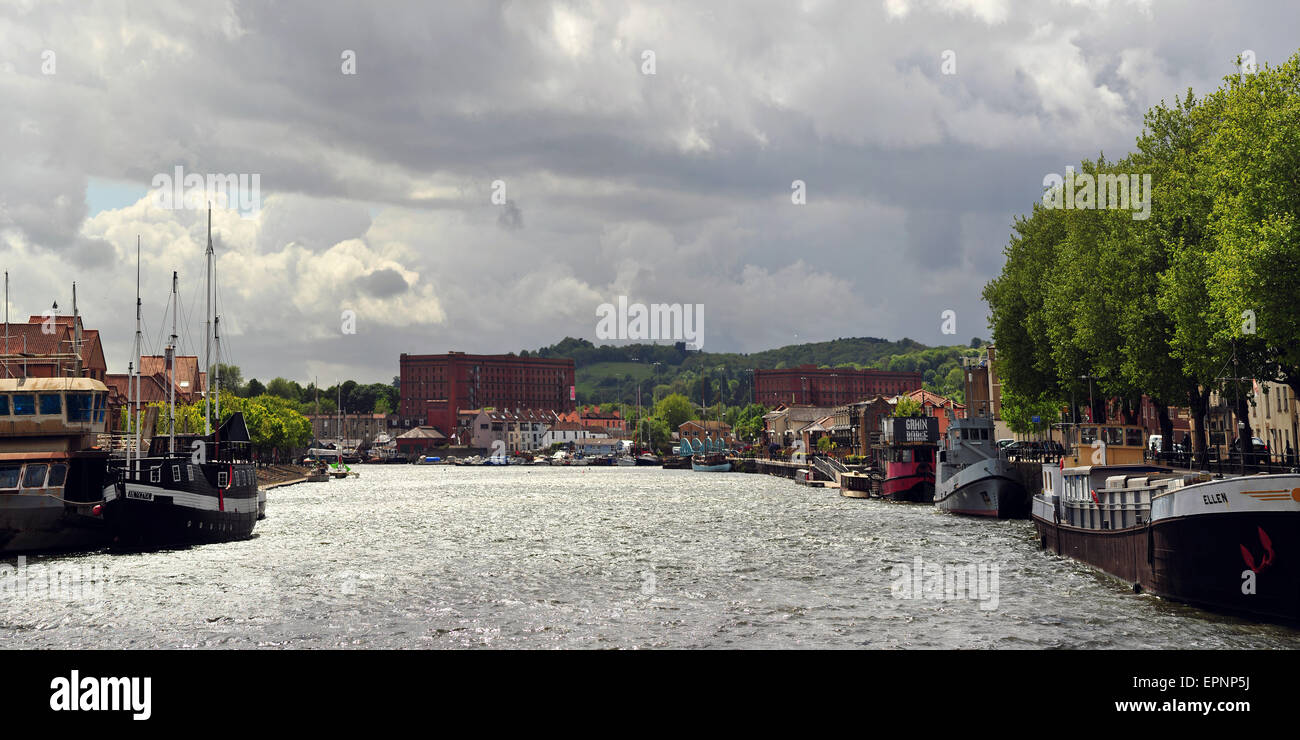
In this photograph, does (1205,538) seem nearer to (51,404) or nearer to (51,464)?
(51,464)

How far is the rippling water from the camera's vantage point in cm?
3312

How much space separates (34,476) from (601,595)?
114 ft

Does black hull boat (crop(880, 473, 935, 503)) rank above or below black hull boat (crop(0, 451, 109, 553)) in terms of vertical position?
below

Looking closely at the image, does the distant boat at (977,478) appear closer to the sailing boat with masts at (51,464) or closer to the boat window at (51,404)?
the sailing boat with masts at (51,464)

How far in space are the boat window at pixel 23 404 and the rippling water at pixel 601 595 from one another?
1002 cm

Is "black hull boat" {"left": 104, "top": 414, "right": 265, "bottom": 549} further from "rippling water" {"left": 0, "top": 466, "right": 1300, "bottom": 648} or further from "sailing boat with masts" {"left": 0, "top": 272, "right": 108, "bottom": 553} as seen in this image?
"rippling water" {"left": 0, "top": 466, "right": 1300, "bottom": 648}

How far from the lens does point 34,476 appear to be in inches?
2261

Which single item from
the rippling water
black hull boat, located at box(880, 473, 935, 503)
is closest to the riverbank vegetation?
the rippling water

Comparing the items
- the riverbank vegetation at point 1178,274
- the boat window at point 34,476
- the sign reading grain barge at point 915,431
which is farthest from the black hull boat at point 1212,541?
the sign reading grain barge at point 915,431

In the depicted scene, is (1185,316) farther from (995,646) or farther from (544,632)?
(544,632)

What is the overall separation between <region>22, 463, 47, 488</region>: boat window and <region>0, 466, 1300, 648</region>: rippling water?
190 inches

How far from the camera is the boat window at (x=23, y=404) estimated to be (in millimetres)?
60406
